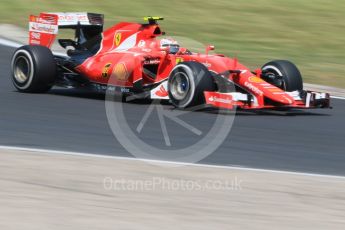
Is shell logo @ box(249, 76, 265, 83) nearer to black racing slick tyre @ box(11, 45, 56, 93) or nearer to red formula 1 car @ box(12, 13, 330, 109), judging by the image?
red formula 1 car @ box(12, 13, 330, 109)

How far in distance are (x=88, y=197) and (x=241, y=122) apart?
503 centimetres

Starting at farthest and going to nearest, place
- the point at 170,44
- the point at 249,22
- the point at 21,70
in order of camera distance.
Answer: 1. the point at 249,22
2. the point at 21,70
3. the point at 170,44

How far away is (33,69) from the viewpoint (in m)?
13.2

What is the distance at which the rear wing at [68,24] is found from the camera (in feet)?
45.9

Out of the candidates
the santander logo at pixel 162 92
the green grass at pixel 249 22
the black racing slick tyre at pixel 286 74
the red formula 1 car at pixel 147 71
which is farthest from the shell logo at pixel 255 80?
the green grass at pixel 249 22

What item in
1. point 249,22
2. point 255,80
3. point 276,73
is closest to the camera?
point 255,80

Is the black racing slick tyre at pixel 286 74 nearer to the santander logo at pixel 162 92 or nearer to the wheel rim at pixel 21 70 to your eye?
the santander logo at pixel 162 92

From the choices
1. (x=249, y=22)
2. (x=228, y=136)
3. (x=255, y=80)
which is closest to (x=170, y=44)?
(x=255, y=80)

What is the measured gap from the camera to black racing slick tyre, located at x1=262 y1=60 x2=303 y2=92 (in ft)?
42.0

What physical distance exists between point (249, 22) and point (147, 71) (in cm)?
1176

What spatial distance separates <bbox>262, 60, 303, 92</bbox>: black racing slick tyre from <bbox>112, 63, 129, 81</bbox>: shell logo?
2037 mm

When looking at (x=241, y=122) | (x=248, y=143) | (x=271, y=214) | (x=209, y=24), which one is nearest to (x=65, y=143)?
(x=248, y=143)

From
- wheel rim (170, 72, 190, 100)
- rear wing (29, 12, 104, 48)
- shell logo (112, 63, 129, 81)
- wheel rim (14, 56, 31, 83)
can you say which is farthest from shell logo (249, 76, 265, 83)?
wheel rim (14, 56, 31, 83)

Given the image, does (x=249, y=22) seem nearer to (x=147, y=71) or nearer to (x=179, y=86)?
(x=147, y=71)
